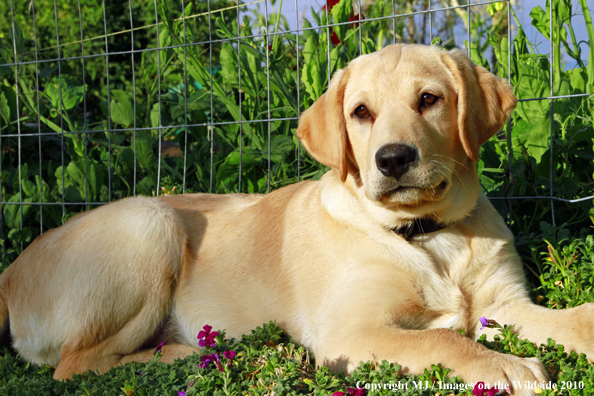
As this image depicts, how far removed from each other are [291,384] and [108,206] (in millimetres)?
1969

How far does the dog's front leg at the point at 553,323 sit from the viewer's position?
2.65 m

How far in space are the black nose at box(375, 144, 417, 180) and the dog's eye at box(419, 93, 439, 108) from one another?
0.40m

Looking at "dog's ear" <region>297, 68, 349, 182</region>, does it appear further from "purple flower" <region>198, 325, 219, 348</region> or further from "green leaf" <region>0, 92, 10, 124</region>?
"green leaf" <region>0, 92, 10, 124</region>

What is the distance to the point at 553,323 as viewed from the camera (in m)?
2.78

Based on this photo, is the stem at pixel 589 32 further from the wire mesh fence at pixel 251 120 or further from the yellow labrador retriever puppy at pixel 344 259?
the yellow labrador retriever puppy at pixel 344 259

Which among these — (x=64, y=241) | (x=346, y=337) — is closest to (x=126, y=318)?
(x=64, y=241)

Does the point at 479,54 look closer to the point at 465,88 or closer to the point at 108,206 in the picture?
the point at 465,88

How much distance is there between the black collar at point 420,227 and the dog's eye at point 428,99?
63cm

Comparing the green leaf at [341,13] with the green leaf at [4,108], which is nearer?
the green leaf at [341,13]

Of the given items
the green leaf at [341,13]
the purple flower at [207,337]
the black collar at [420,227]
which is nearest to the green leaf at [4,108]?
the green leaf at [341,13]

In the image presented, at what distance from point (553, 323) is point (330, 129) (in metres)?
1.55

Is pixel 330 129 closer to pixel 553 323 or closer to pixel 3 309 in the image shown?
pixel 553 323

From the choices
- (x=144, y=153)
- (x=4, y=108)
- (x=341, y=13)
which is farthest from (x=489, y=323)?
(x=4, y=108)

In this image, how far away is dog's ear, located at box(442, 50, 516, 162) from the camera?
2902mm
